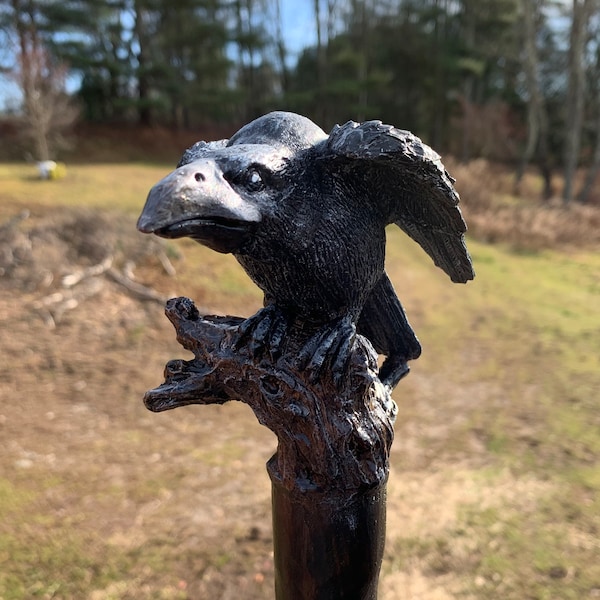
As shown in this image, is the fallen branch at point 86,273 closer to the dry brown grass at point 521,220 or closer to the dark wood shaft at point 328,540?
the dark wood shaft at point 328,540

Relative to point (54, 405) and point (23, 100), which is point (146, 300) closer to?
point (54, 405)

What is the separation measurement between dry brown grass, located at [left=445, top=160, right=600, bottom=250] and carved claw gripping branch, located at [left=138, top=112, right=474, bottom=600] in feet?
29.0

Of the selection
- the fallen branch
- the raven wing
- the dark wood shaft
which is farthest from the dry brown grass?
the dark wood shaft

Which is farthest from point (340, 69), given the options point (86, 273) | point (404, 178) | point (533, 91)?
point (404, 178)

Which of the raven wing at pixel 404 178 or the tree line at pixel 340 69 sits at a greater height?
the tree line at pixel 340 69

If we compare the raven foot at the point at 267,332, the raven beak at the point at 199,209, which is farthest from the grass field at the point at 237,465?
the raven beak at the point at 199,209

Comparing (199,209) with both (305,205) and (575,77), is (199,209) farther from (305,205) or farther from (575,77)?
(575,77)

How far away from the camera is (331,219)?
3.82ft

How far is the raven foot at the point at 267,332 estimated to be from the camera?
126 cm

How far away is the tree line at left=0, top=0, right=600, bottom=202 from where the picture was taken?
15312 millimetres

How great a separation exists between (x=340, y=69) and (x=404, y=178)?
18.0m

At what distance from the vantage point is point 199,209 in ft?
3.15

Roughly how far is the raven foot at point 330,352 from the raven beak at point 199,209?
0.31 metres

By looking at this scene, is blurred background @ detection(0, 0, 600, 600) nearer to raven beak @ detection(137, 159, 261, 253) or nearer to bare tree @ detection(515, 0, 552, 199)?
bare tree @ detection(515, 0, 552, 199)
